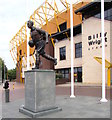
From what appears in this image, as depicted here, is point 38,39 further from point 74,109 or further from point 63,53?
point 63,53

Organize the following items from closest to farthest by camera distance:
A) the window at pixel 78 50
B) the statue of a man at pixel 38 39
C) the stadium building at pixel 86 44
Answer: the statue of a man at pixel 38 39
the stadium building at pixel 86 44
the window at pixel 78 50

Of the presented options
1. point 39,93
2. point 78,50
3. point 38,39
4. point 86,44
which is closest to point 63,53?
point 78,50

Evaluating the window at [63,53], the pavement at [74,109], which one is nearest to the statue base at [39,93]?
the pavement at [74,109]

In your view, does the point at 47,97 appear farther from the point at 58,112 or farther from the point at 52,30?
the point at 52,30

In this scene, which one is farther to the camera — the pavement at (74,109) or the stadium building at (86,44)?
the stadium building at (86,44)

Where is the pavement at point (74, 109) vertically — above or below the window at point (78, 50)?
below

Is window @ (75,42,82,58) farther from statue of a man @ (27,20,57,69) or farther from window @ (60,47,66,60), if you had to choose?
statue of a man @ (27,20,57,69)

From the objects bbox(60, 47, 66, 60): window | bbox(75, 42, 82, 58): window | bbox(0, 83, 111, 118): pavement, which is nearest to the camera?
bbox(0, 83, 111, 118): pavement

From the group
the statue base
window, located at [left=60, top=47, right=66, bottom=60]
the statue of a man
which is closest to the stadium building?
window, located at [left=60, top=47, right=66, bottom=60]

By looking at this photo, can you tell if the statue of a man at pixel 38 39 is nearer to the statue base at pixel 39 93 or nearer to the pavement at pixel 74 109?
the statue base at pixel 39 93

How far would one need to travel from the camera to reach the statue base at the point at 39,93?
6.78m

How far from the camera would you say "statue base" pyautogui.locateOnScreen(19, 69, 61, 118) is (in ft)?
22.3

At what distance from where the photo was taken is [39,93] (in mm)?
6852

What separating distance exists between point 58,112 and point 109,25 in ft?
69.2
